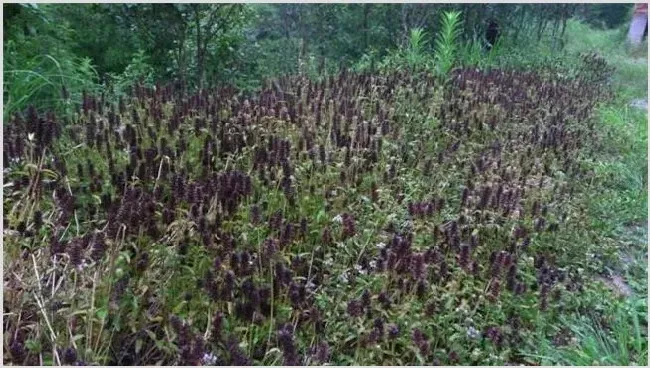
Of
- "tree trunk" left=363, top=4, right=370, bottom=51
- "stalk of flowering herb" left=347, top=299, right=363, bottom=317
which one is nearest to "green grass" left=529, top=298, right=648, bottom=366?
"stalk of flowering herb" left=347, top=299, right=363, bottom=317

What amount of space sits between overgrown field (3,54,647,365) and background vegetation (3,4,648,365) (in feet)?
0.04

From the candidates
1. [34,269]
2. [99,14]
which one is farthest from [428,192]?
[99,14]

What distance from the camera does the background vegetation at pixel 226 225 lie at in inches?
81.9

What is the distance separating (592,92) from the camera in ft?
21.9

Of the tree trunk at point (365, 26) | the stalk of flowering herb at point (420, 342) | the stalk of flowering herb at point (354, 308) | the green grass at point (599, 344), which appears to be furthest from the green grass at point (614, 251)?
the tree trunk at point (365, 26)

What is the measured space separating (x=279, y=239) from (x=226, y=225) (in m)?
0.24

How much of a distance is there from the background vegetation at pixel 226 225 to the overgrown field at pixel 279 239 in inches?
0.5

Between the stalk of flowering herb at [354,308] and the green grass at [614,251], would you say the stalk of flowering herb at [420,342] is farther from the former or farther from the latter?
the green grass at [614,251]

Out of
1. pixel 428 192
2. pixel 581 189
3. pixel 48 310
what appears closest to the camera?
pixel 48 310

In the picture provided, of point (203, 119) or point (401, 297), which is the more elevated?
point (203, 119)

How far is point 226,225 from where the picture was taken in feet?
8.69

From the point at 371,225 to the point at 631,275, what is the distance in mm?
1382

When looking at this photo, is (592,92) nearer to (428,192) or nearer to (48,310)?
(428,192)

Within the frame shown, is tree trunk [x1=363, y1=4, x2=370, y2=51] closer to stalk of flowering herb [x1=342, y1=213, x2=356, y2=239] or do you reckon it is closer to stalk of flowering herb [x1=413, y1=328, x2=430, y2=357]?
stalk of flowering herb [x1=342, y1=213, x2=356, y2=239]
